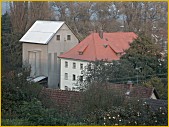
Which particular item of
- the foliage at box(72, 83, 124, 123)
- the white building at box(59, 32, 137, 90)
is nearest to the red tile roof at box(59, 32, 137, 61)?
the white building at box(59, 32, 137, 90)

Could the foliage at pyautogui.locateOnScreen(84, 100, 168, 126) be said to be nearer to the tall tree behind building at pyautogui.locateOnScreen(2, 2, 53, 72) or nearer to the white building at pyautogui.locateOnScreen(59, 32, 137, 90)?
the white building at pyautogui.locateOnScreen(59, 32, 137, 90)

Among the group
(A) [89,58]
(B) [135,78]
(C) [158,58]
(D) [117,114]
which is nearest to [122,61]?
(B) [135,78]

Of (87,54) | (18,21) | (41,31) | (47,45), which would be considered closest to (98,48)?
(87,54)

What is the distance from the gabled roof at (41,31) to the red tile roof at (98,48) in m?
1.81

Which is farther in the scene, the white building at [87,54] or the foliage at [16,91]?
the white building at [87,54]

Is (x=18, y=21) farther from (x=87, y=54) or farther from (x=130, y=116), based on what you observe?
(x=130, y=116)

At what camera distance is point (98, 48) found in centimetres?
3105

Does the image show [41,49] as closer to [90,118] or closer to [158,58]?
[158,58]

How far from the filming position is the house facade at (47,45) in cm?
3200

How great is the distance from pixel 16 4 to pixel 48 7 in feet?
8.44

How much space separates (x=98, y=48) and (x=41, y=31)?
4421 mm

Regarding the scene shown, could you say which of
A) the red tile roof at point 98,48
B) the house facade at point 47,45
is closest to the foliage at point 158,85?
the red tile roof at point 98,48

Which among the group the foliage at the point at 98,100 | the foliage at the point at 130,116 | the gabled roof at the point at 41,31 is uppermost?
the gabled roof at the point at 41,31

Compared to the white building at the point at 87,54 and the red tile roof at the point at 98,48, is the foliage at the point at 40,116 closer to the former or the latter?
the white building at the point at 87,54
